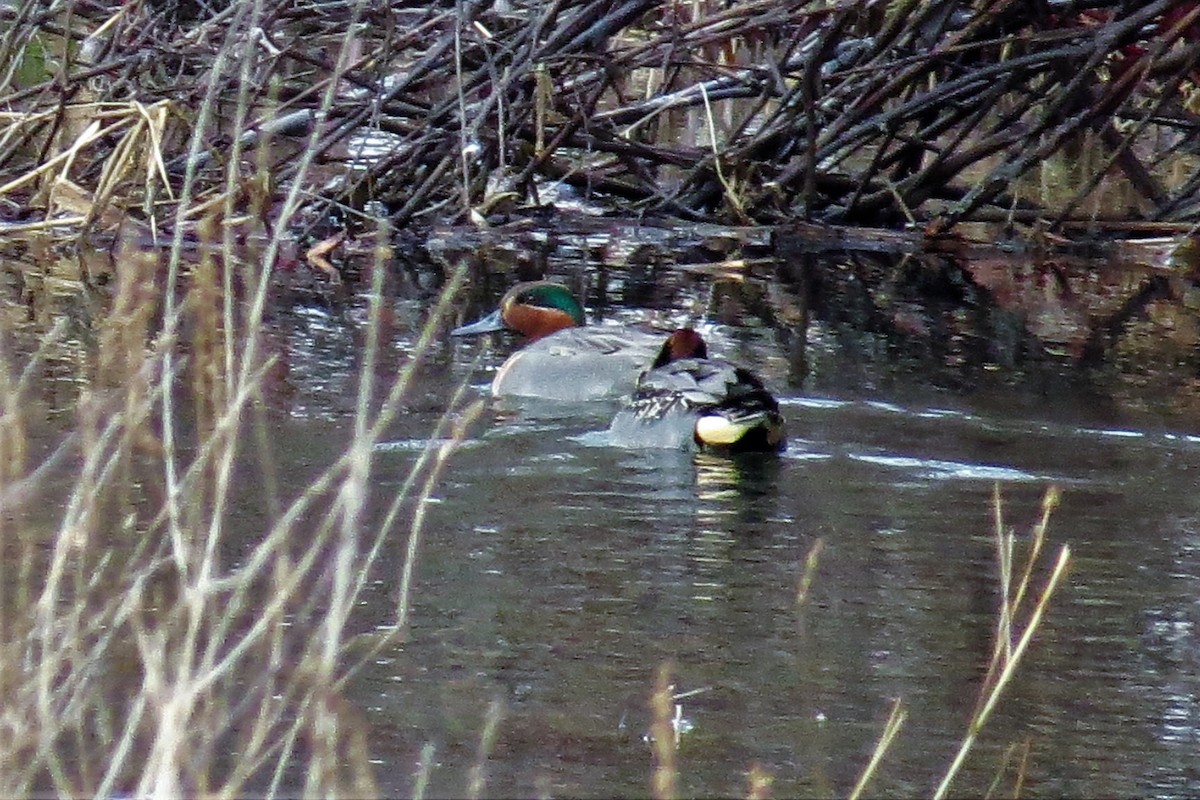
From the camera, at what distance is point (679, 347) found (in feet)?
26.7

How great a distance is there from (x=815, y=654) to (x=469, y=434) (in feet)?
8.85

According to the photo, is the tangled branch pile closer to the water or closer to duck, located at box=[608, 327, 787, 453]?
duck, located at box=[608, 327, 787, 453]

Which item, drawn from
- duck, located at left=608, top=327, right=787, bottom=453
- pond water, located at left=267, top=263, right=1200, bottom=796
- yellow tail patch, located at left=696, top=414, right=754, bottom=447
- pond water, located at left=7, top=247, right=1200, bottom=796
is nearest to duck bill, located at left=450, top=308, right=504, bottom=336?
pond water, located at left=7, top=247, right=1200, bottom=796

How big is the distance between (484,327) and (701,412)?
2.45 m

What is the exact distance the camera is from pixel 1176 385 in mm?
8617

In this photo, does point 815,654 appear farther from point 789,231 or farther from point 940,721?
point 789,231

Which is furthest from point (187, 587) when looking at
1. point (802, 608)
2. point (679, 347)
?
point (679, 347)

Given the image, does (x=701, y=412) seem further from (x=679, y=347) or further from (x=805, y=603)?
(x=805, y=603)

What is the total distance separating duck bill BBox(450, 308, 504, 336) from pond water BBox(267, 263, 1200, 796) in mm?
1386

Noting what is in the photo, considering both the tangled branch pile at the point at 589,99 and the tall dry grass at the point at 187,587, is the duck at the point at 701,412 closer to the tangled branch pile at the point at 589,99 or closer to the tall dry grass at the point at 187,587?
the tall dry grass at the point at 187,587

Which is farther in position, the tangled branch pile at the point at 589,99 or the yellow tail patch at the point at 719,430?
the tangled branch pile at the point at 589,99

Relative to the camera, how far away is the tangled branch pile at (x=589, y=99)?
35.8ft

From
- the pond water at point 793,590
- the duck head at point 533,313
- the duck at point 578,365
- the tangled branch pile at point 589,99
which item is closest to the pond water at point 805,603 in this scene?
the pond water at point 793,590

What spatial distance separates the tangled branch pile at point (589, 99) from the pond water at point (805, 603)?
310 centimetres
